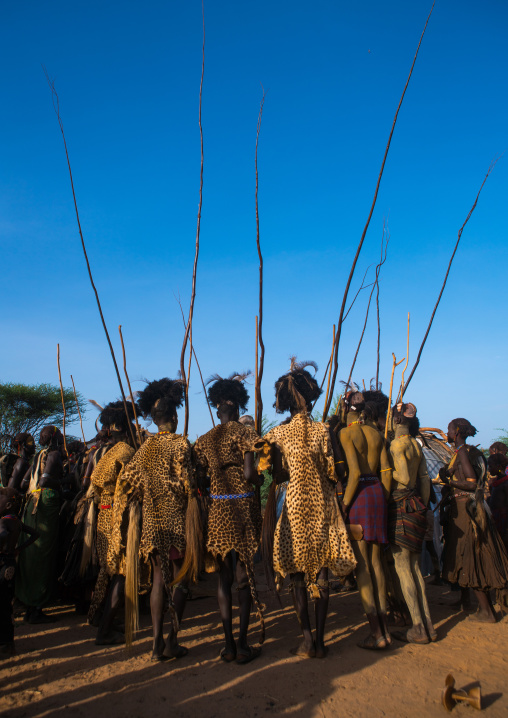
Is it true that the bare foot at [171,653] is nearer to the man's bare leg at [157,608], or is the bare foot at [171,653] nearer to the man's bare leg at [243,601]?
the man's bare leg at [157,608]

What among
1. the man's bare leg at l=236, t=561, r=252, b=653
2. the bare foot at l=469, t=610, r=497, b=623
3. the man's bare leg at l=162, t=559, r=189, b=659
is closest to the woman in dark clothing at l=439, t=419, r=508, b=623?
the bare foot at l=469, t=610, r=497, b=623

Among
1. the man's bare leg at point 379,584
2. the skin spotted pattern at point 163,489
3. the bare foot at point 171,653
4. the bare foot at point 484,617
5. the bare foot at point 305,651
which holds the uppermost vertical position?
the skin spotted pattern at point 163,489

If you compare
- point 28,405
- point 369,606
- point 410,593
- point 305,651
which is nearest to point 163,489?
point 305,651

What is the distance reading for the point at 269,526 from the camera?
4.07m

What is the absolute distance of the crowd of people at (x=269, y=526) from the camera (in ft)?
12.4

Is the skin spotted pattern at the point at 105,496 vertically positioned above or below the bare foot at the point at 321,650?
above

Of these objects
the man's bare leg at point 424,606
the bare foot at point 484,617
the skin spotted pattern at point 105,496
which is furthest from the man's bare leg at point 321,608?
the bare foot at point 484,617

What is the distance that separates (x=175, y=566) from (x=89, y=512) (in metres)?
1.50

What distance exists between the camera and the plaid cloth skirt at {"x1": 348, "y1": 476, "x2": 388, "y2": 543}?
3.97 meters

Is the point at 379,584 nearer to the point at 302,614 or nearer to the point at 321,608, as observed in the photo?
the point at 321,608

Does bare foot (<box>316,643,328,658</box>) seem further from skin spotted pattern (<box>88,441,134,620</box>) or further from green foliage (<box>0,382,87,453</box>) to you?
green foliage (<box>0,382,87,453</box>)

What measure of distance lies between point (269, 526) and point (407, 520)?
3.83 ft

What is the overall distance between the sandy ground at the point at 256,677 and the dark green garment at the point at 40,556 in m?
0.43

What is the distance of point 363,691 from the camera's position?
10.3 ft
